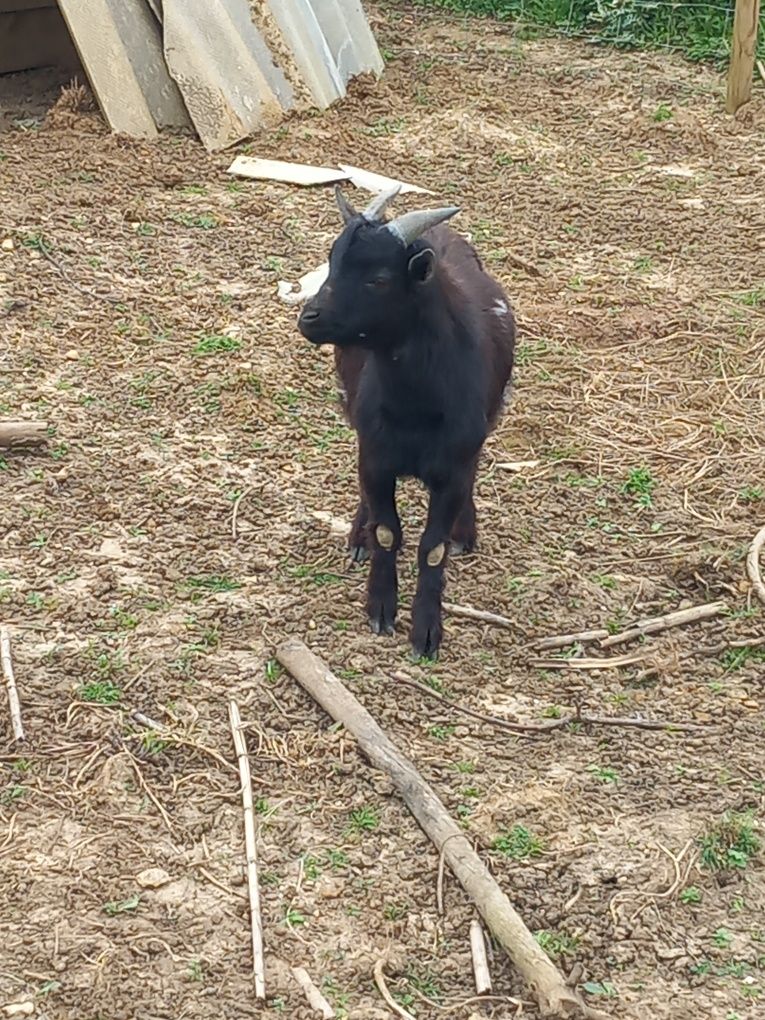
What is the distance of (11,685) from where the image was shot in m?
4.62

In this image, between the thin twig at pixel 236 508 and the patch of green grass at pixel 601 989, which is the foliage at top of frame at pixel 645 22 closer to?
the thin twig at pixel 236 508

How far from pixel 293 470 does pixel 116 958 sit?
2.85m

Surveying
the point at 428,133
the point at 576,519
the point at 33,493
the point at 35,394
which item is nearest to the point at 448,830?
the point at 576,519

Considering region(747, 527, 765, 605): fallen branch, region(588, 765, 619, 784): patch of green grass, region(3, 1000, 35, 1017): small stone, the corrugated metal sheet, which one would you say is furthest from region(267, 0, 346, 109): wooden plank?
region(3, 1000, 35, 1017): small stone

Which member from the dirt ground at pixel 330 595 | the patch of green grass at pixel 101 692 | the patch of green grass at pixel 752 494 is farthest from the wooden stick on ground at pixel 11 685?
the patch of green grass at pixel 752 494

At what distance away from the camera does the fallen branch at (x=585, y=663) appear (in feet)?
16.5

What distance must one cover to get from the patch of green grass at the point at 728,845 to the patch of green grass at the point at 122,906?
1.59 metres

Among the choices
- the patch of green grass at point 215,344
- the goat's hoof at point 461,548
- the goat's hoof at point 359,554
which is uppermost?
the patch of green grass at point 215,344

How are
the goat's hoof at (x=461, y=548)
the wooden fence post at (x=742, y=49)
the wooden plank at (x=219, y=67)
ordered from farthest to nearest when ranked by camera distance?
1. the wooden fence post at (x=742, y=49)
2. the wooden plank at (x=219, y=67)
3. the goat's hoof at (x=461, y=548)

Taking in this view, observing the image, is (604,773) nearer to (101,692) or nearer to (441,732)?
(441,732)

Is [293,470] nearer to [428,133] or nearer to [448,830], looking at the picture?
[448,830]

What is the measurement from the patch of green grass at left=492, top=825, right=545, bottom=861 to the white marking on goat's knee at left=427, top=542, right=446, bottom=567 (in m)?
1.11

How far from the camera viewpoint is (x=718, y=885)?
4.06m

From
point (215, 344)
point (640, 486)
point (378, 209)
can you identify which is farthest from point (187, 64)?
point (378, 209)
